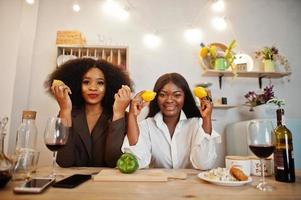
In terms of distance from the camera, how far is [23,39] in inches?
86.0

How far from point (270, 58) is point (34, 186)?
7.87 ft

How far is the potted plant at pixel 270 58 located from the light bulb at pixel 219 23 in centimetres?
46

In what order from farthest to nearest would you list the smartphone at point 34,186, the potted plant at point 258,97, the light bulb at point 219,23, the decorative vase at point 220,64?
1. the light bulb at point 219,23
2. the decorative vase at point 220,64
3. the potted plant at point 258,97
4. the smartphone at point 34,186

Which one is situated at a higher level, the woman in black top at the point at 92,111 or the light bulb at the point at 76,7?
the light bulb at the point at 76,7

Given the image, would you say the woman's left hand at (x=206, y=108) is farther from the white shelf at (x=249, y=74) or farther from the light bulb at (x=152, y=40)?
the light bulb at (x=152, y=40)

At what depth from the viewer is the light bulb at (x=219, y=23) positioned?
247cm

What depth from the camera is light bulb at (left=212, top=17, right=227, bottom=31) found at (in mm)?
2475

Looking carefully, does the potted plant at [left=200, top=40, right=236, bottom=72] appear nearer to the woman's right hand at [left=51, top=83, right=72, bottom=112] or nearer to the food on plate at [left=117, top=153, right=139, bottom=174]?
the woman's right hand at [left=51, top=83, right=72, bottom=112]

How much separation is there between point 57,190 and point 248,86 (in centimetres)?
224

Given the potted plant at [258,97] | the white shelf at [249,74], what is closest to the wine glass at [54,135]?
the white shelf at [249,74]

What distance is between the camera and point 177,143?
4.51ft

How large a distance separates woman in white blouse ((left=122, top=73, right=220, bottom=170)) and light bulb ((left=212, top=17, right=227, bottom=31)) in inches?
52.6

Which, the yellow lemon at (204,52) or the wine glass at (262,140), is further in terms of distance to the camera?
the yellow lemon at (204,52)

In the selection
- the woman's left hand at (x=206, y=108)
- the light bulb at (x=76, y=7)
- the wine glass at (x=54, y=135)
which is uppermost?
the light bulb at (x=76, y=7)
